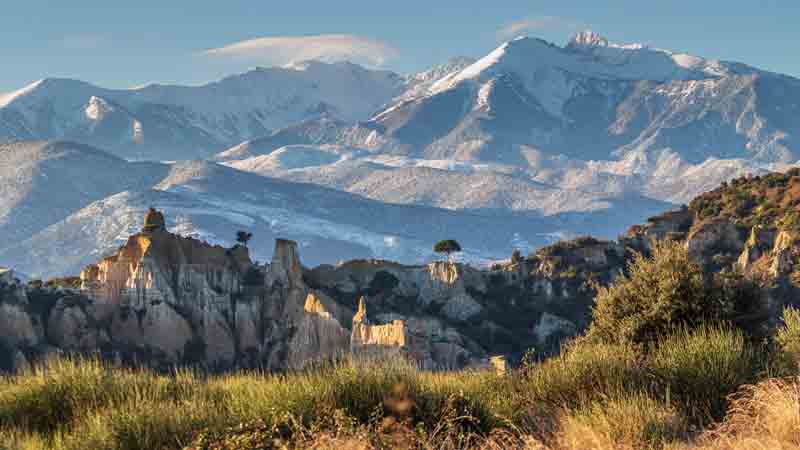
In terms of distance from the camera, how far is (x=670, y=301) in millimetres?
20812

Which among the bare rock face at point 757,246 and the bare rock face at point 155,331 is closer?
the bare rock face at point 155,331

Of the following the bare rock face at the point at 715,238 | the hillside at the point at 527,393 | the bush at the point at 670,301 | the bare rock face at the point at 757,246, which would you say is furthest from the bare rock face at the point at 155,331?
the bush at the point at 670,301

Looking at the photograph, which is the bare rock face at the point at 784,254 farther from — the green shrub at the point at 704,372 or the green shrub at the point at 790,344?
the green shrub at the point at 704,372

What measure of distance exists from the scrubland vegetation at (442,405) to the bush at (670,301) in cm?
202

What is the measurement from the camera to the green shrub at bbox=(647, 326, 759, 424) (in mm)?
15523

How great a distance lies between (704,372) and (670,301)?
4.74 metres

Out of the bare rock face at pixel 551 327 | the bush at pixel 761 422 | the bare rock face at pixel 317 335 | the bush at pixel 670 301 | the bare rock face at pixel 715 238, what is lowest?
the bare rock face at pixel 551 327

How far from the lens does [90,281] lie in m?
94.2

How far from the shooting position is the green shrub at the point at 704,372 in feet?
50.9

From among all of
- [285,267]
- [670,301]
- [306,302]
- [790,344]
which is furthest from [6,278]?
[790,344]

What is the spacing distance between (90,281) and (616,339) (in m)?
79.6

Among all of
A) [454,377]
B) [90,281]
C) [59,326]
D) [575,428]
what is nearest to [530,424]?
[575,428]

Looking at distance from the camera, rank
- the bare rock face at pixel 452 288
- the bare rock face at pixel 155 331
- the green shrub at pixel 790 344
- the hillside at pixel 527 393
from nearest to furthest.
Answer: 1. the hillside at pixel 527 393
2. the green shrub at pixel 790 344
3. the bare rock face at pixel 155 331
4. the bare rock face at pixel 452 288

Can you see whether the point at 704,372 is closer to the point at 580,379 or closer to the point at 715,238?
the point at 580,379
